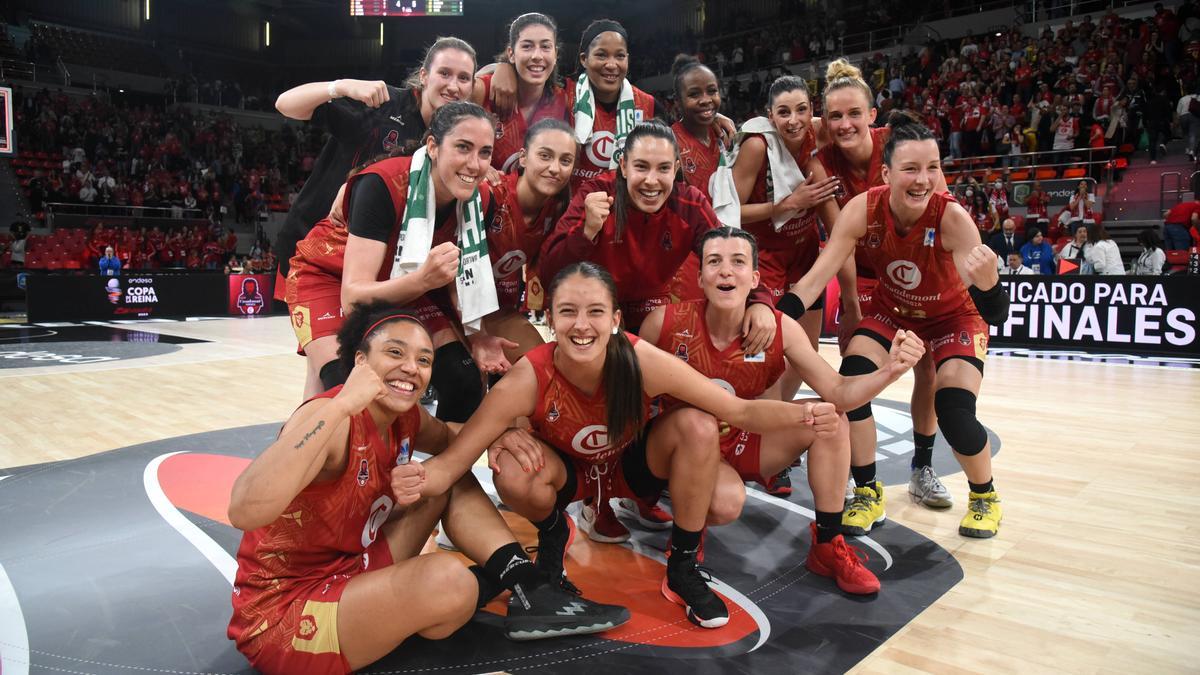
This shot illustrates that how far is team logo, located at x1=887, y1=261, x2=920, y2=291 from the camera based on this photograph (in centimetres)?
372

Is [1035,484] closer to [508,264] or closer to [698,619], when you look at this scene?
[698,619]

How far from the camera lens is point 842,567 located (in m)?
2.97

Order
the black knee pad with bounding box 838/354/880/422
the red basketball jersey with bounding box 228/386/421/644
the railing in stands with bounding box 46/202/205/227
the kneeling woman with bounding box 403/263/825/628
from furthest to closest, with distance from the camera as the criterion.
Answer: the railing in stands with bounding box 46/202/205/227 < the black knee pad with bounding box 838/354/880/422 < the kneeling woman with bounding box 403/263/825/628 < the red basketball jersey with bounding box 228/386/421/644

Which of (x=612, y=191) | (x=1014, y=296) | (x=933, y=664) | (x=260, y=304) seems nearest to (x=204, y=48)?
(x=260, y=304)

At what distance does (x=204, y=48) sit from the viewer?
94.1 ft

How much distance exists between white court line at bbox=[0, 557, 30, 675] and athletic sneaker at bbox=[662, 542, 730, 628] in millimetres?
1975

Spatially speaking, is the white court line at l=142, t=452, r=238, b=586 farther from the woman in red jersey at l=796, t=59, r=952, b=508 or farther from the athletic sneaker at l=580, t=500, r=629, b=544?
the woman in red jersey at l=796, t=59, r=952, b=508

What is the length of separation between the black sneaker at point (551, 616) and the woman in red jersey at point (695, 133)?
70.0 inches

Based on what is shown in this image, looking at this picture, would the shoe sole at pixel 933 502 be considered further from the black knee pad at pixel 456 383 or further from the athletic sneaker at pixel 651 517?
the black knee pad at pixel 456 383

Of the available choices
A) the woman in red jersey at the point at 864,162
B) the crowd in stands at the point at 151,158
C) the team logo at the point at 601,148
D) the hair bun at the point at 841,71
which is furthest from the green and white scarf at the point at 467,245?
the crowd in stands at the point at 151,158

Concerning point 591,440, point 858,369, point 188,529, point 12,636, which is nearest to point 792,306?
point 858,369

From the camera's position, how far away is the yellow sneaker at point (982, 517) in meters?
3.50

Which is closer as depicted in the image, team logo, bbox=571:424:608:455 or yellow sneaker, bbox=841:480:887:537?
team logo, bbox=571:424:608:455

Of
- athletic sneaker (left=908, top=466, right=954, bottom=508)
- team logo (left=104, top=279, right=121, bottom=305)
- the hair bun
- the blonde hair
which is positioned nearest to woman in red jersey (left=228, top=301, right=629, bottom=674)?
athletic sneaker (left=908, top=466, right=954, bottom=508)
